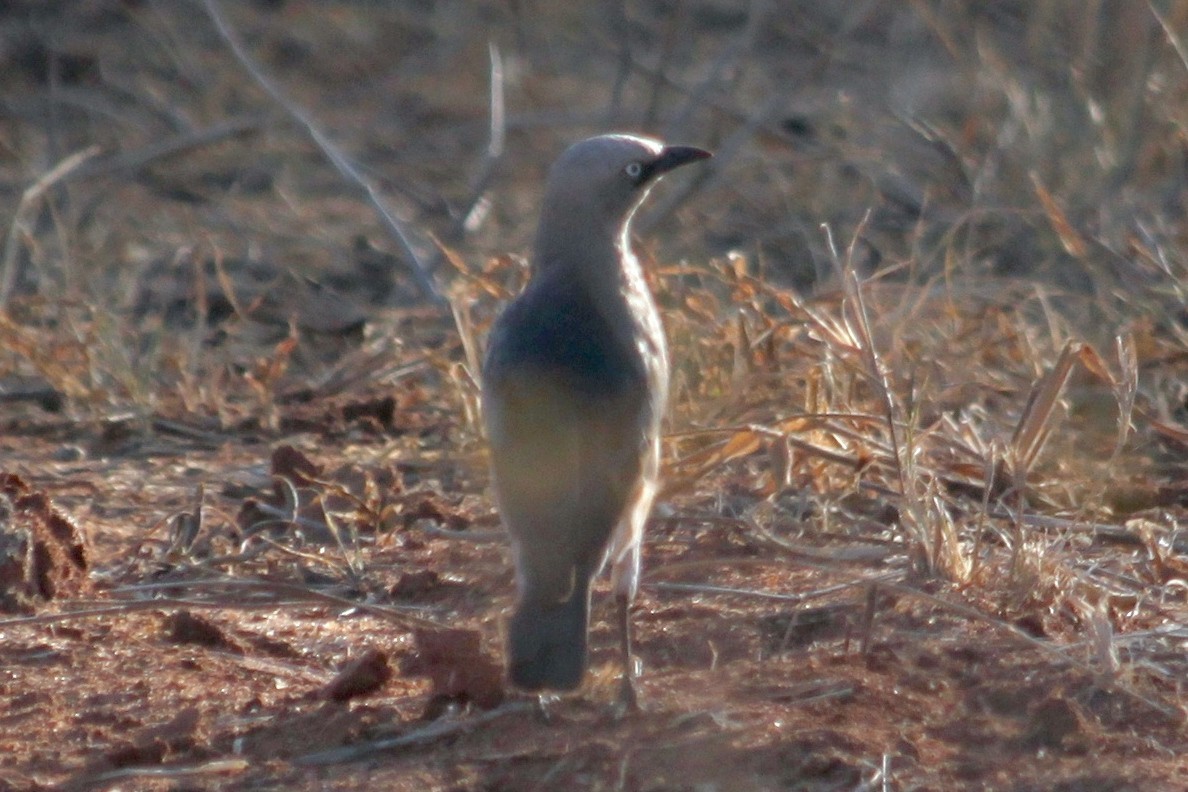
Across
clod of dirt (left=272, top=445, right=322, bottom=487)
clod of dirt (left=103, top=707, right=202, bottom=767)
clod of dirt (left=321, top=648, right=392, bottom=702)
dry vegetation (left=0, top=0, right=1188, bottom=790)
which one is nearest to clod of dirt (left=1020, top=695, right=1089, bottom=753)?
dry vegetation (left=0, top=0, right=1188, bottom=790)

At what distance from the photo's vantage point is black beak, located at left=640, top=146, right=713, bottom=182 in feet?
14.3

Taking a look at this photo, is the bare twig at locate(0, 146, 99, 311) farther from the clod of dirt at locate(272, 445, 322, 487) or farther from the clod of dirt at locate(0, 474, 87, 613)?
the clod of dirt at locate(0, 474, 87, 613)

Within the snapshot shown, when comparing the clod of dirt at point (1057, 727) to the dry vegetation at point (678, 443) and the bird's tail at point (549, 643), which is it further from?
the bird's tail at point (549, 643)

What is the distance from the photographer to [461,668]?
3402 millimetres

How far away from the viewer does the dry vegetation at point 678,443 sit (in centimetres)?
329

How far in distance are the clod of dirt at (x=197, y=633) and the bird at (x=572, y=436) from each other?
0.64m

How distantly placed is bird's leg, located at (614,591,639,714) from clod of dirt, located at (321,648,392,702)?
0.44 m

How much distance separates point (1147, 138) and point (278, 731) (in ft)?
15.2

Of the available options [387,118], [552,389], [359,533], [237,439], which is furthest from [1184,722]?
[387,118]

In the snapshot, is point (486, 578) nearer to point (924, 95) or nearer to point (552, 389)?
point (552, 389)

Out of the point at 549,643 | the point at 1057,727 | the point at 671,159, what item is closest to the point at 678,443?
the point at 671,159

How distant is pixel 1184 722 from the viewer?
3.23 m

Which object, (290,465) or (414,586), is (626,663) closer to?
(414,586)

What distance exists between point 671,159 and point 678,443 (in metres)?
0.72
